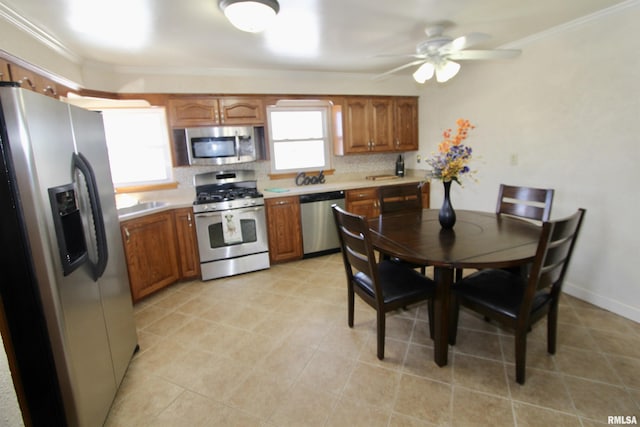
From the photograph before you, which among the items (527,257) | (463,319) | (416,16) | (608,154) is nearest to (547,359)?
(463,319)

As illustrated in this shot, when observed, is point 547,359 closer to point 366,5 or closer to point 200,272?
point 366,5

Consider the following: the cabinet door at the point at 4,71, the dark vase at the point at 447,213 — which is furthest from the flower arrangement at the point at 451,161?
the cabinet door at the point at 4,71

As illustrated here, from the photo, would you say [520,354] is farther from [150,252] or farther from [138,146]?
[138,146]

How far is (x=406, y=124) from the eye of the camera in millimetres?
4504

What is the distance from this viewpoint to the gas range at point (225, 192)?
334 cm

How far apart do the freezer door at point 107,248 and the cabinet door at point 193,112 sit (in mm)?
Answer: 1584

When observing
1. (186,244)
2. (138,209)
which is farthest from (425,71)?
(138,209)

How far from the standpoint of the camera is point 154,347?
2.28m

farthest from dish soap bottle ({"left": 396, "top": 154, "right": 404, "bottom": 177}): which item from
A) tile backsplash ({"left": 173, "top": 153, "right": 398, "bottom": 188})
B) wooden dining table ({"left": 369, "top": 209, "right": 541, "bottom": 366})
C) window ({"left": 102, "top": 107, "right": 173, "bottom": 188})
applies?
window ({"left": 102, "top": 107, "right": 173, "bottom": 188})

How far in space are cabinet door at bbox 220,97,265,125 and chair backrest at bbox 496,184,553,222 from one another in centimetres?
270

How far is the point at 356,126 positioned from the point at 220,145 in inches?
70.6

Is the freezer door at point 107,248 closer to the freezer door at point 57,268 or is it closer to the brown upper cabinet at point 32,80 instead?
the freezer door at point 57,268

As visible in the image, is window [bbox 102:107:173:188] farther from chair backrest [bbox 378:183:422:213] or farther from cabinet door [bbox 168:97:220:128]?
chair backrest [bbox 378:183:422:213]

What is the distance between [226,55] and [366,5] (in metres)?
1.56
